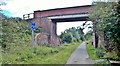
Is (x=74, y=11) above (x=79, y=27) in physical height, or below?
above

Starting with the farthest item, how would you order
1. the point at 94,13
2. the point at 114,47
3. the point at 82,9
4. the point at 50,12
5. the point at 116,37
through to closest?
the point at 50,12 → the point at 82,9 → the point at 94,13 → the point at 114,47 → the point at 116,37

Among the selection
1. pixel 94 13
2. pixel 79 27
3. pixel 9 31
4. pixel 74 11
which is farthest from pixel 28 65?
pixel 74 11

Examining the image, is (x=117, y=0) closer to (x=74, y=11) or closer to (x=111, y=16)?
(x=111, y=16)

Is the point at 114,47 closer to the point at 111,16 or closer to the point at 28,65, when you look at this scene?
the point at 111,16

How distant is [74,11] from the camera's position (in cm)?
1312

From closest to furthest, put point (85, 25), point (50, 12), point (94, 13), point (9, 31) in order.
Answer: point (9, 31)
point (94, 13)
point (85, 25)
point (50, 12)

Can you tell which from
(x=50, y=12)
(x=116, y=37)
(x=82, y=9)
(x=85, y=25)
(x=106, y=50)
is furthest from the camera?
(x=50, y=12)

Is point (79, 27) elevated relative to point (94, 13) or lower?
lower

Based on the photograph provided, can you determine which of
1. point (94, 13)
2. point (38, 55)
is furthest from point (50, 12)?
point (38, 55)

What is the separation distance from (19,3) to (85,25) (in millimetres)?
4456

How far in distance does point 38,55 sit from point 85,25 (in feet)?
10.3

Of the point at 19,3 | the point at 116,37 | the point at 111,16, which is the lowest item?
the point at 116,37

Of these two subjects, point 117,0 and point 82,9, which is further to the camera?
point 82,9

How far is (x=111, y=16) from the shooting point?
546 centimetres
